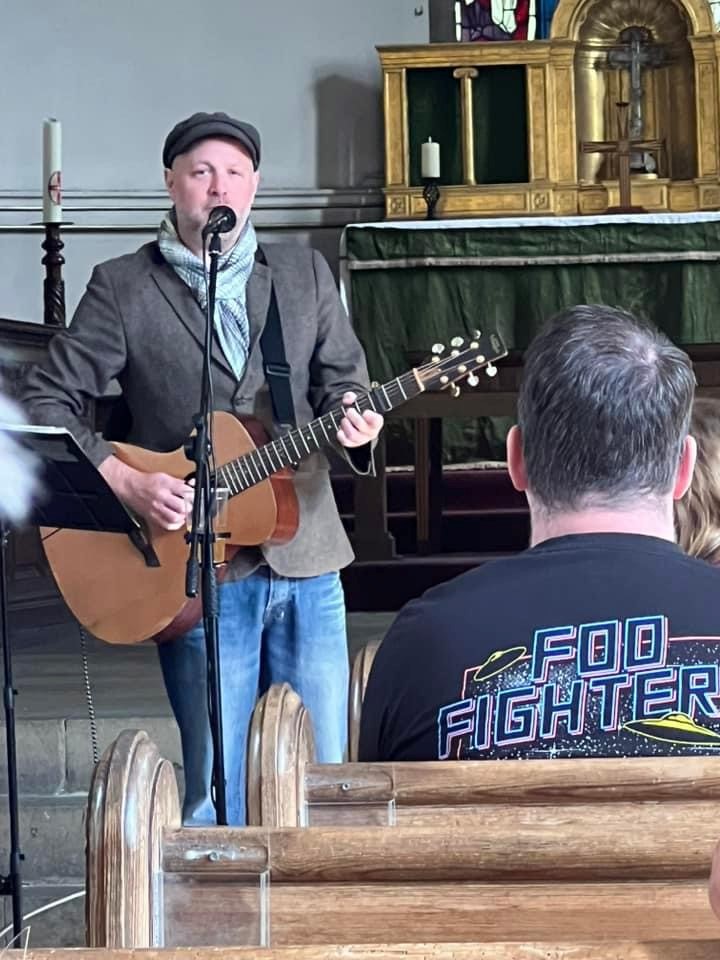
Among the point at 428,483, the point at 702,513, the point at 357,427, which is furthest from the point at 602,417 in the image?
the point at 428,483

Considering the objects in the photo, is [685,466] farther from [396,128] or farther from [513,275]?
[396,128]

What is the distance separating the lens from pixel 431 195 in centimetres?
649

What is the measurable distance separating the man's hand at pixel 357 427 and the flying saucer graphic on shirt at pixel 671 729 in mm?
1344

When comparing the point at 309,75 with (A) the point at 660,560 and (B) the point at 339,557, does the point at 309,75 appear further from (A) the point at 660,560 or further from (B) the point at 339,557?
(A) the point at 660,560

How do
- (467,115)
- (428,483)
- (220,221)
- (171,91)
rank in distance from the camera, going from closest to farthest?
(220,221), (428,483), (467,115), (171,91)

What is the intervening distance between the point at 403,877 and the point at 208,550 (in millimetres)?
1376

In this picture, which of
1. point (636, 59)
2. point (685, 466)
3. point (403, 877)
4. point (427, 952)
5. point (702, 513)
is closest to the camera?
point (427, 952)

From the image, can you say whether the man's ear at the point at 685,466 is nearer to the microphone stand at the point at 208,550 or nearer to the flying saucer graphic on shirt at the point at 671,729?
the flying saucer graphic on shirt at the point at 671,729

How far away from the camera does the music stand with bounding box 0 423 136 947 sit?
2348mm

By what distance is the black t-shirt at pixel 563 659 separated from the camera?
4.62 feet

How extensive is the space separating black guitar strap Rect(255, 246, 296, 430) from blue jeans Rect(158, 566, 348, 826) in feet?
0.93

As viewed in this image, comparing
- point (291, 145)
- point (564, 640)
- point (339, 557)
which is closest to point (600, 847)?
point (564, 640)

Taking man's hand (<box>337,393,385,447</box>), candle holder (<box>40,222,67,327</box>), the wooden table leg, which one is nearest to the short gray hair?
man's hand (<box>337,393,385,447</box>)

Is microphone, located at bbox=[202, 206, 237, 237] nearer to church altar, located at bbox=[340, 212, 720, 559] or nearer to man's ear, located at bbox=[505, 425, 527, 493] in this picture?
man's ear, located at bbox=[505, 425, 527, 493]
